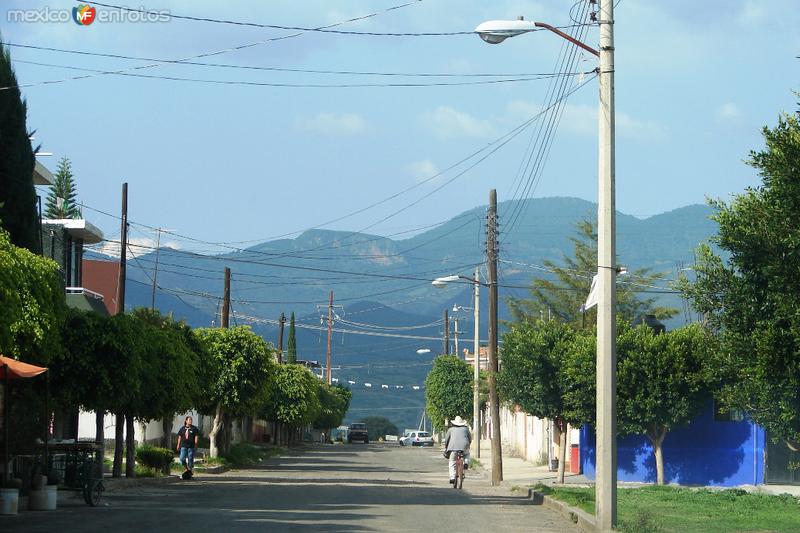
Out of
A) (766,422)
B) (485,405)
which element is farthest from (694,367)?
(485,405)

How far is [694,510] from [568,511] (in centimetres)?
240

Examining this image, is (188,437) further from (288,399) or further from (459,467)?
(288,399)

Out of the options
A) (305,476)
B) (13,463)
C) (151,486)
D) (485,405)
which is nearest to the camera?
(13,463)

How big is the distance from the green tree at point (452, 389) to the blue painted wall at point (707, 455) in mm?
52046

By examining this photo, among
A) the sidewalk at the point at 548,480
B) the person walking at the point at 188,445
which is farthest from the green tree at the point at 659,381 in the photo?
the person walking at the point at 188,445

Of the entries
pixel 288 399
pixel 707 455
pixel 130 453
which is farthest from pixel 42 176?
pixel 288 399

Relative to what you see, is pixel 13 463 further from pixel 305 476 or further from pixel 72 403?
pixel 305 476

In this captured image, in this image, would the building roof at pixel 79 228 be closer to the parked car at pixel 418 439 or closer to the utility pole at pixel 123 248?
the utility pole at pixel 123 248

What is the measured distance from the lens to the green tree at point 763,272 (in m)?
17.0

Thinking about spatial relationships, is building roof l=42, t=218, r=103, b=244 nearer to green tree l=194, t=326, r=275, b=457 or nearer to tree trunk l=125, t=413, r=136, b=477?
green tree l=194, t=326, r=275, b=457

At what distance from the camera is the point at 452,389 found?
91.5 meters

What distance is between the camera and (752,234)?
1750 cm

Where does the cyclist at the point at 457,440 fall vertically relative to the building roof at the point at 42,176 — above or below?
below

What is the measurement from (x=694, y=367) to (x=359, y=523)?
17454 millimetres
